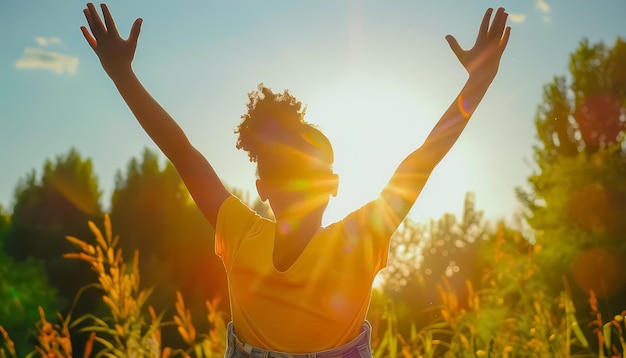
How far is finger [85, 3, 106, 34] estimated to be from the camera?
2170 mm

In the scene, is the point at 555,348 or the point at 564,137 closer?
the point at 555,348

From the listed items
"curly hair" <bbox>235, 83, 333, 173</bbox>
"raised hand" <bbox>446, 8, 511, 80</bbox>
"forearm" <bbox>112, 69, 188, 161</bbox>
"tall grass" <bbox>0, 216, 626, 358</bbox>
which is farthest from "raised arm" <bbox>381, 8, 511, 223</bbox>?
"tall grass" <bbox>0, 216, 626, 358</bbox>

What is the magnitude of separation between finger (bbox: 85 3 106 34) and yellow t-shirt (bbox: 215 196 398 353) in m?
1.05

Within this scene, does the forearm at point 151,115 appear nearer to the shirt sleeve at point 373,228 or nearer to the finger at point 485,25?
the shirt sleeve at point 373,228

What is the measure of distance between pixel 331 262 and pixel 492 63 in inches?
33.0

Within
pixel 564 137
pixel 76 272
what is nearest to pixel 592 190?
pixel 564 137

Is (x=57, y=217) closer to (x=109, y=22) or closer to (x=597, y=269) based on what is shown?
(x=597, y=269)

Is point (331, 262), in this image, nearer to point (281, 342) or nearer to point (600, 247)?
point (281, 342)

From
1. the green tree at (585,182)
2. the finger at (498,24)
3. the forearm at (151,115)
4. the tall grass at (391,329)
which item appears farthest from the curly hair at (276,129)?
the green tree at (585,182)

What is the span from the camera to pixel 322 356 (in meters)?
1.60

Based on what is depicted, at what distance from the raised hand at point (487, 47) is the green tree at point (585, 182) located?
1645cm

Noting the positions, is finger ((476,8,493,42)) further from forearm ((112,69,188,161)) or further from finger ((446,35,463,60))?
forearm ((112,69,188,161))

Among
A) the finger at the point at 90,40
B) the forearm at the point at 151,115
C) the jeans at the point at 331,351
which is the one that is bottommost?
the jeans at the point at 331,351

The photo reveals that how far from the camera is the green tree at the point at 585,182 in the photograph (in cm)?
1845
